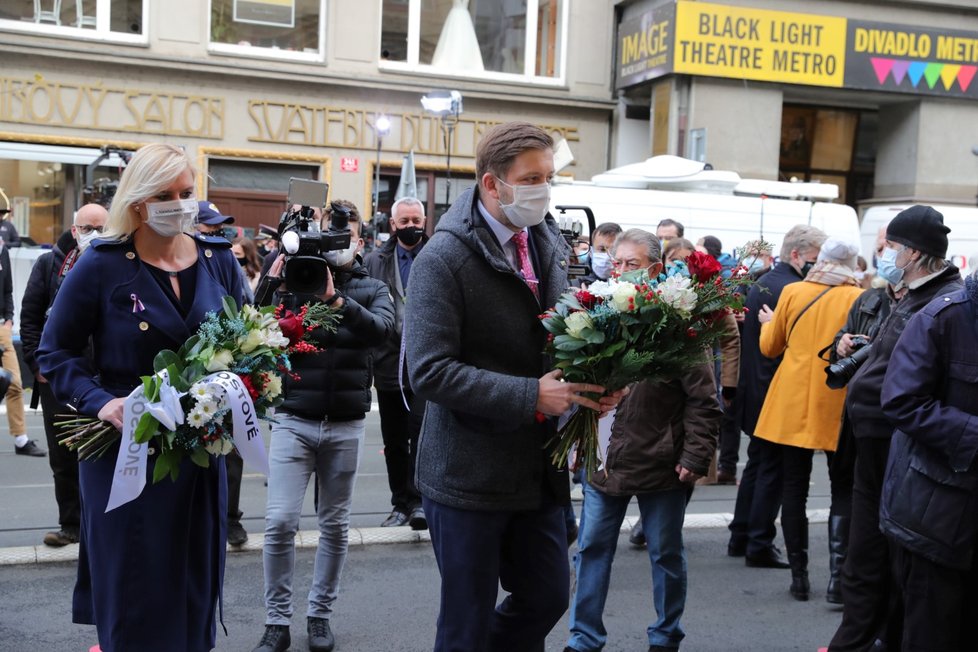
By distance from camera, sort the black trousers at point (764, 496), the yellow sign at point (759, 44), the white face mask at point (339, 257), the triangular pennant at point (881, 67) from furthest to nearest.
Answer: the triangular pennant at point (881, 67), the yellow sign at point (759, 44), the black trousers at point (764, 496), the white face mask at point (339, 257)

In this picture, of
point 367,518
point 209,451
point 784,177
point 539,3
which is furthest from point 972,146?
point 209,451

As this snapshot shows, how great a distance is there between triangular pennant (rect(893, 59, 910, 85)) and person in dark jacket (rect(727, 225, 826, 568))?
47.5 feet

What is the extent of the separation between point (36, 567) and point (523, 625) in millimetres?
3805

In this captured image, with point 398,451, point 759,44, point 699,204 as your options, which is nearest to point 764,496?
point 398,451

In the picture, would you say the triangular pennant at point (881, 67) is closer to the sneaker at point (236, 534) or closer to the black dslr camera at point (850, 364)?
the black dslr camera at point (850, 364)

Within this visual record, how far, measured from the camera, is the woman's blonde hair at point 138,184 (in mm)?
3646

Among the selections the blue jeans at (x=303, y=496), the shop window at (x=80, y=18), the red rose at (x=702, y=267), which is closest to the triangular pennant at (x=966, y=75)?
the shop window at (x=80, y=18)

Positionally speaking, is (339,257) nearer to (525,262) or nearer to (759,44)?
(525,262)

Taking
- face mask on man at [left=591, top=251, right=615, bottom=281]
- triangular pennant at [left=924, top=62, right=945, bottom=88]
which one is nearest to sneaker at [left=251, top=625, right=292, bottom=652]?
face mask on man at [left=591, top=251, right=615, bottom=281]

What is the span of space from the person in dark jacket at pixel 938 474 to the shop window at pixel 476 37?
16.8 meters

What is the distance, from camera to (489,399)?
129 inches

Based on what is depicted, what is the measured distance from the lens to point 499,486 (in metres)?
3.43

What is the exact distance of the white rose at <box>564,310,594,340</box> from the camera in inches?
129

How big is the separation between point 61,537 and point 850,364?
467 cm
